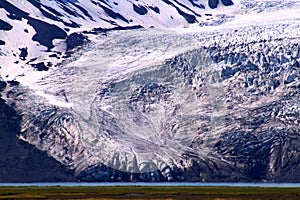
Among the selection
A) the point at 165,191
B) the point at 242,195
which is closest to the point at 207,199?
the point at 242,195

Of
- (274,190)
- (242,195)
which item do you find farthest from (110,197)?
(274,190)

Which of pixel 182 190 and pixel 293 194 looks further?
pixel 182 190

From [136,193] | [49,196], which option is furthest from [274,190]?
[49,196]

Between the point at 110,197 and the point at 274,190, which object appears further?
the point at 274,190

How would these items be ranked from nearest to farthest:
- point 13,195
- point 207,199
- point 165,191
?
point 207,199 → point 13,195 → point 165,191

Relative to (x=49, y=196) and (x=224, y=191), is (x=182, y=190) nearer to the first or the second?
(x=224, y=191)

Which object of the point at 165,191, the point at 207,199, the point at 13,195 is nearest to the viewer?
the point at 207,199

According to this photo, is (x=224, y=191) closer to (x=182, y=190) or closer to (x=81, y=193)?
(x=182, y=190)

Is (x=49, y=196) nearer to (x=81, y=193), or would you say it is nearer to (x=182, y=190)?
(x=81, y=193)
